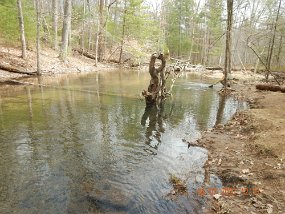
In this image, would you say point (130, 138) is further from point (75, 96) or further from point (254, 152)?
point (75, 96)

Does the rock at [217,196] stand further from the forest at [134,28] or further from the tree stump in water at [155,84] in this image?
the forest at [134,28]

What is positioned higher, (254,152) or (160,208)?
(254,152)

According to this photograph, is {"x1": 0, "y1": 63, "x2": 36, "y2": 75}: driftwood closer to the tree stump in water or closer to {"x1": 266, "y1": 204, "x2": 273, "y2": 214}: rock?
the tree stump in water

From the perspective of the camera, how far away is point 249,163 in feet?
22.6

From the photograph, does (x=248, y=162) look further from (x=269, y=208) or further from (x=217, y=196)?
(x=269, y=208)

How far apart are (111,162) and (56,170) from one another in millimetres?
1479

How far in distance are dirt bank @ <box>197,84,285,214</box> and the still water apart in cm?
39

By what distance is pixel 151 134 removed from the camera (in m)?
9.78

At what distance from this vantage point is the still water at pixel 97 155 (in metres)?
5.26

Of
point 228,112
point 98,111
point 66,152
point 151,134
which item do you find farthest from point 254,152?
point 98,111

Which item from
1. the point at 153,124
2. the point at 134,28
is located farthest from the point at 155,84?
the point at 134,28

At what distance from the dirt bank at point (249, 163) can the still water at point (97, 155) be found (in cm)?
39

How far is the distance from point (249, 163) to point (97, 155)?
428cm

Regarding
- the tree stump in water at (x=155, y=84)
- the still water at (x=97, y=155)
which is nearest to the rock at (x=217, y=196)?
the still water at (x=97, y=155)
